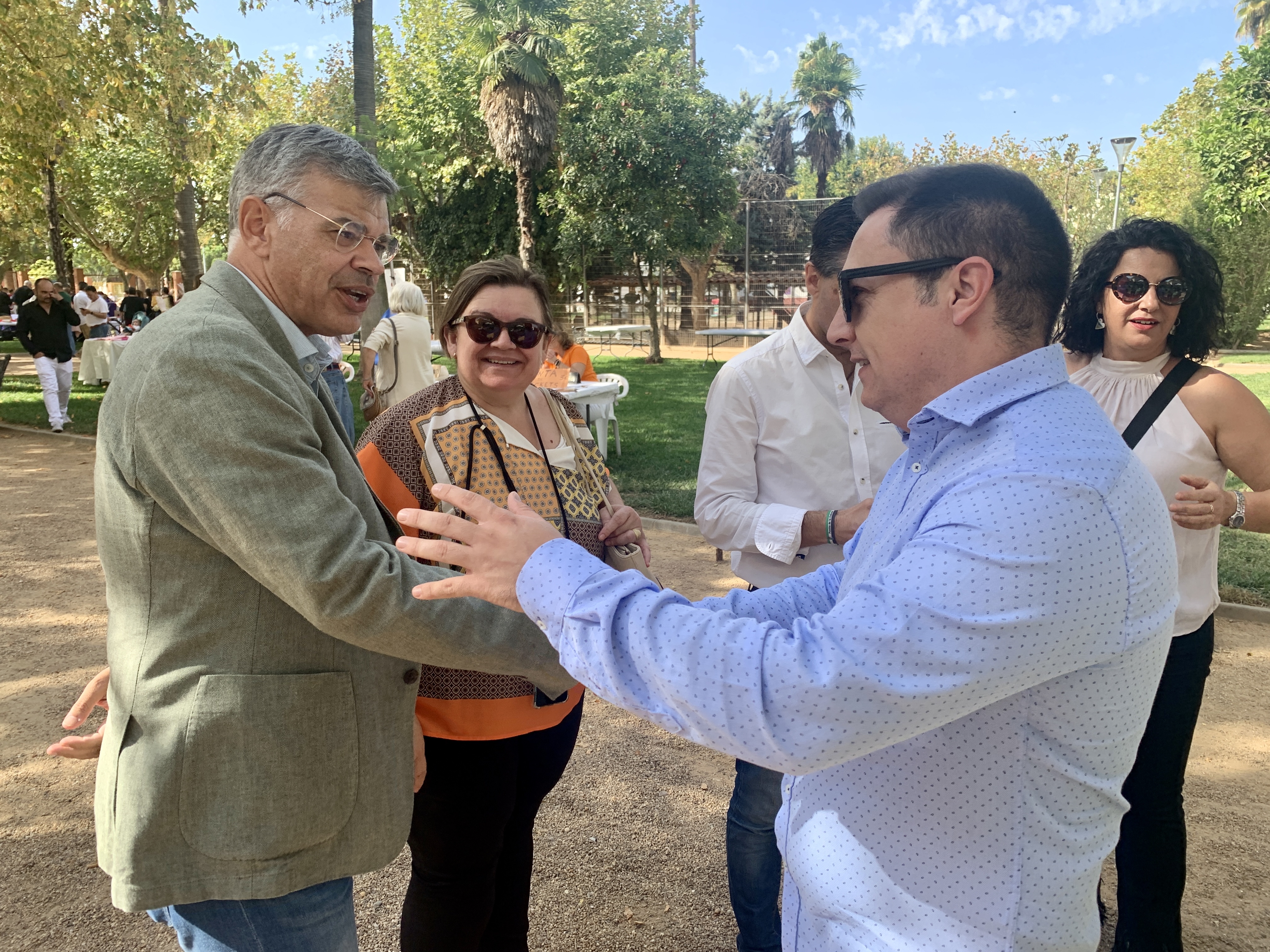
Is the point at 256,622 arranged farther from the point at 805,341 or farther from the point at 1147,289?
the point at 1147,289

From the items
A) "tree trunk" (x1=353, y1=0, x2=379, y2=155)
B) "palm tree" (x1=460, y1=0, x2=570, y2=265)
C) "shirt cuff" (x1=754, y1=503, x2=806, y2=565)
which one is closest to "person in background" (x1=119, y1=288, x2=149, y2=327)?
"palm tree" (x1=460, y1=0, x2=570, y2=265)

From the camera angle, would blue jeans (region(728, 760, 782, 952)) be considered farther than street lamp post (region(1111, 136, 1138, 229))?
No

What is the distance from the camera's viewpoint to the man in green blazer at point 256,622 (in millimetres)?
1312

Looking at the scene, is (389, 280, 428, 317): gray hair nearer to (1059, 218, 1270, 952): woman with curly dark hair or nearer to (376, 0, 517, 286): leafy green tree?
(1059, 218, 1270, 952): woman with curly dark hair

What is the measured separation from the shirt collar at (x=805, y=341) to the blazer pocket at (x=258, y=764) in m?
1.65

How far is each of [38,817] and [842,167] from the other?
210 feet

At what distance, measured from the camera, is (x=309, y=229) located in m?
1.58

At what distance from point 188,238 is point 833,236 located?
21686 millimetres

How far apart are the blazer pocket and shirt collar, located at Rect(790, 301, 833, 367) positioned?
5.42 feet

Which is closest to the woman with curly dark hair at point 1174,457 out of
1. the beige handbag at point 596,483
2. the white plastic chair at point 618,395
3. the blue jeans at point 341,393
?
the beige handbag at point 596,483

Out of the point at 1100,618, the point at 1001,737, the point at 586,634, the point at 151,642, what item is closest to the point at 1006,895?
the point at 1001,737

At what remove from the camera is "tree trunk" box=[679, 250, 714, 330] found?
3009 centimetres

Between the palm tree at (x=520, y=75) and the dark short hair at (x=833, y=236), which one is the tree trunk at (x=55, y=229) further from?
the dark short hair at (x=833, y=236)

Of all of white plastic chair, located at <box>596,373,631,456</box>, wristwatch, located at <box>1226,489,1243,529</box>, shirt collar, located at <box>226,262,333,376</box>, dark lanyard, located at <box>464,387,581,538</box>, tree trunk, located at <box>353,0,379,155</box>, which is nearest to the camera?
shirt collar, located at <box>226,262,333,376</box>
